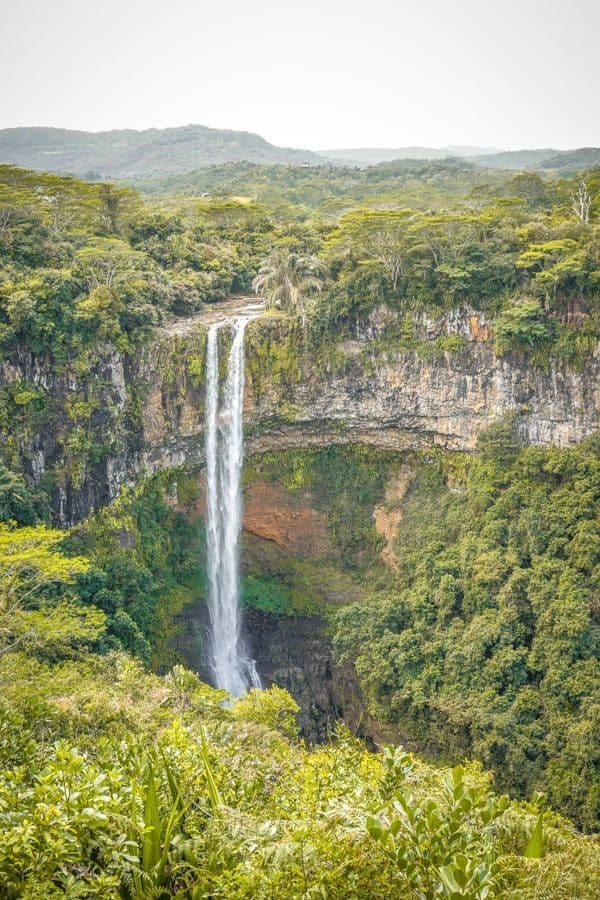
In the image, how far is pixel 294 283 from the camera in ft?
76.8

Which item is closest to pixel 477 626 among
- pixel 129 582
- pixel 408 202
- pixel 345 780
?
pixel 129 582

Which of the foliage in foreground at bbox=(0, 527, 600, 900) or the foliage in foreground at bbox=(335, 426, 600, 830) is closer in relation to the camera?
the foliage in foreground at bbox=(0, 527, 600, 900)

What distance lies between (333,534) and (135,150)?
279ft

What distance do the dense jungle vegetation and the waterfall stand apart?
94 cm

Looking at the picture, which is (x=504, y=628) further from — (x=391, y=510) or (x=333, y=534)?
(x=333, y=534)

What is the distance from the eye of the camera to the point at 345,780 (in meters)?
5.98

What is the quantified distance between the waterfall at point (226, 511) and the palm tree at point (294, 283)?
1.47 m

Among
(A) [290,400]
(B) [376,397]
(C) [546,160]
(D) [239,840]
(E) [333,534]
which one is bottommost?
(E) [333,534]

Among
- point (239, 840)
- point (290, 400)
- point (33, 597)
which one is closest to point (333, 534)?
point (290, 400)

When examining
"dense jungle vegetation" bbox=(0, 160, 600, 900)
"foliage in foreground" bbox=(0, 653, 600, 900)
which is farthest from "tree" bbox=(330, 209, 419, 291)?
"foliage in foreground" bbox=(0, 653, 600, 900)

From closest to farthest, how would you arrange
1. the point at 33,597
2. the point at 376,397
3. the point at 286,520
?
the point at 33,597
the point at 376,397
the point at 286,520

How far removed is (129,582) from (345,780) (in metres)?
14.5

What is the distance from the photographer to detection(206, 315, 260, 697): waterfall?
2239 cm

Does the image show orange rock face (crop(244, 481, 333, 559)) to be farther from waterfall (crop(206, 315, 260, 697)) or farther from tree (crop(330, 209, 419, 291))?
tree (crop(330, 209, 419, 291))
